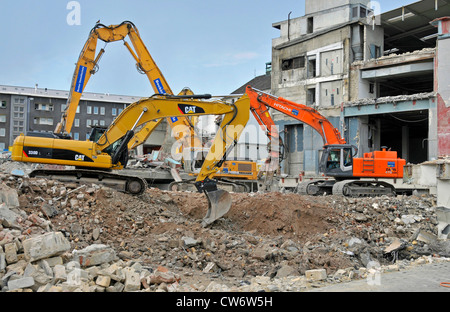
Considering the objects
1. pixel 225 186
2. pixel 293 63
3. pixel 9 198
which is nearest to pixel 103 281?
pixel 9 198

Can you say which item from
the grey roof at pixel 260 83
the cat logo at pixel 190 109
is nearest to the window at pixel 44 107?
the grey roof at pixel 260 83

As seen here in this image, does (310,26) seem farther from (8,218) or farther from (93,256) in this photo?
(93,256)

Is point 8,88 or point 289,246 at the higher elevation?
point 8,88

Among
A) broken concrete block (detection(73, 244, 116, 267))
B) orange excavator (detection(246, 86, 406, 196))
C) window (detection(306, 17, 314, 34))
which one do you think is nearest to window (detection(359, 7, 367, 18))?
window (detection(306, 17, 314, 34))

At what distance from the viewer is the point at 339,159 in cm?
1834

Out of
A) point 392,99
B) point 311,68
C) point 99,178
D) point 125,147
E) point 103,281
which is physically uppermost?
point 311,68

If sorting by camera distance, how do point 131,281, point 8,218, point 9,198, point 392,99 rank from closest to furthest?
point 131,281 → point 8,218 → point 9,198 → point 392,99

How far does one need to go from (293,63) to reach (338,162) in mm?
18767

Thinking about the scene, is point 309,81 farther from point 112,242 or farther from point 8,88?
point 8,88

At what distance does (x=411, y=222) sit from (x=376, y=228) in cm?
131

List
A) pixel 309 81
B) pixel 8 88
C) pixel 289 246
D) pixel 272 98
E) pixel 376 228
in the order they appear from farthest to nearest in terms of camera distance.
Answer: pixel 8 88 < pixel 309 81 < pixel 272 98 < pixel 376 228 < pixel 289 246

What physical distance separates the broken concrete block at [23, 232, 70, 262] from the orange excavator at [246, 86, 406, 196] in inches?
494
